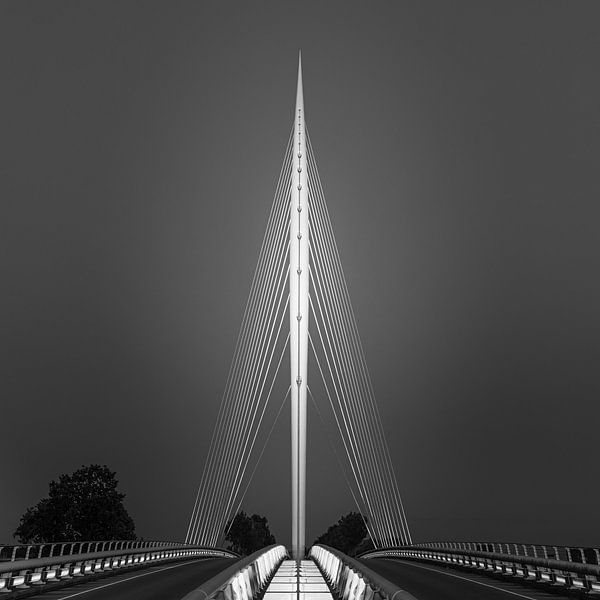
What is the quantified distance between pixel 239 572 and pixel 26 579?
1344cm

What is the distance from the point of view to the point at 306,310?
177 ft

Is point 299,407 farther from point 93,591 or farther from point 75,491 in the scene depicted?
point 75,491

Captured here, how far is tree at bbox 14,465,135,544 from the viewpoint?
11462 cm

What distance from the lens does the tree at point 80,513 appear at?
376ft

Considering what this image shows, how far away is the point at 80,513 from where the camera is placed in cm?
11700

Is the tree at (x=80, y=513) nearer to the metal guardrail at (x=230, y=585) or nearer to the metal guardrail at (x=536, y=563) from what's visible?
the metal guardrail at (x=536, y=563)

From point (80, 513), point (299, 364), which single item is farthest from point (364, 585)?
point (80, 513)

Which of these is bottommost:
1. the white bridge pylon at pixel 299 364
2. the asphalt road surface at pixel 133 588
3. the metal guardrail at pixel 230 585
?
the metal guardrail at pixel 230 585

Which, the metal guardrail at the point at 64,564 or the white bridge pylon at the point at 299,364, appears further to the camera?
the white bridge pylon at the point at 299,364

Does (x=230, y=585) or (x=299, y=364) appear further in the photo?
(x=299, y=364)

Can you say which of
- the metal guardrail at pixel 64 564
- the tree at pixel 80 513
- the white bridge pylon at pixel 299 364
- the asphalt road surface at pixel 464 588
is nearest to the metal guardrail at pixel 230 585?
the metal guardrail at pixel 64 564

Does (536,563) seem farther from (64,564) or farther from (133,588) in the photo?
(64,564)

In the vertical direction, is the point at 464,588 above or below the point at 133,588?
above

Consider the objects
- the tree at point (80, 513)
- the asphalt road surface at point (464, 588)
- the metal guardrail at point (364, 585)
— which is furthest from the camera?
the tree at point (80, 513)
